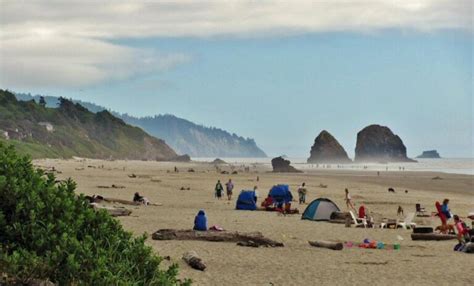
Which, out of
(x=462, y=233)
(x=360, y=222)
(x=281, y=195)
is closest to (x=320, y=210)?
(x=360, y=222)

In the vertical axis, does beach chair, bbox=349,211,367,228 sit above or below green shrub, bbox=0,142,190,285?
below

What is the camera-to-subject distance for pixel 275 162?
11200cm

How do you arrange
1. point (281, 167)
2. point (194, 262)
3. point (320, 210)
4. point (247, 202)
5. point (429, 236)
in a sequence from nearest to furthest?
point (194, 262)
point (429, 236)
point (320, 210)
point (247, 202)
point (281, 167)

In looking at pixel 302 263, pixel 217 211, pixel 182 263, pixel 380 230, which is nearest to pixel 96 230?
pixel 182 263

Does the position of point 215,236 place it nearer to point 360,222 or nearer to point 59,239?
point 360,222

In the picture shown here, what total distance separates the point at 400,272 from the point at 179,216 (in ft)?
48.1

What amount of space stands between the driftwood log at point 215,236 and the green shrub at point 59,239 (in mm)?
13024

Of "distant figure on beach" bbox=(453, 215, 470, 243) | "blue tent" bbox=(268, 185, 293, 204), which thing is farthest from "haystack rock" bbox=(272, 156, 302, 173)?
"distant figure on beach" bbox=(453, 215, 470, 243)

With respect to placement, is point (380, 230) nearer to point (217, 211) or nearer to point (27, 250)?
point (217, 211)

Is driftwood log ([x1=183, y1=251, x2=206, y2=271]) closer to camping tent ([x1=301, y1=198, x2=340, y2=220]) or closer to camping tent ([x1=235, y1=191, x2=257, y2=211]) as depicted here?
camping tent ([x1=301, y1=198, x2=340, y2=220])

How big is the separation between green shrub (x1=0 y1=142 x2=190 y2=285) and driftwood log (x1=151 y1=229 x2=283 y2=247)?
1302 cm

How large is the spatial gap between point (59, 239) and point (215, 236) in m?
14.1

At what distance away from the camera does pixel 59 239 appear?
7.84 m

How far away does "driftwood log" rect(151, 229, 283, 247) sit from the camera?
847 inches
